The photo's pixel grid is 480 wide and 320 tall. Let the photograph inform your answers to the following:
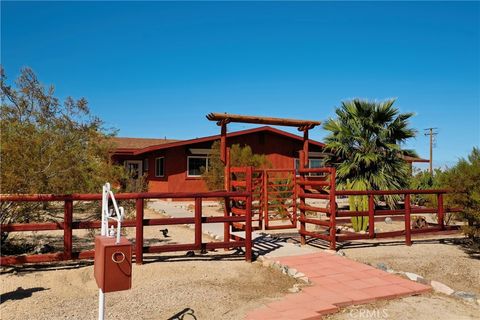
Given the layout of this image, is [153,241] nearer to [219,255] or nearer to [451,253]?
[219,255]

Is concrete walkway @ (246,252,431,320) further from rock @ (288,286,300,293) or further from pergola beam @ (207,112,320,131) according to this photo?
pergola beam @ (207,112,320,131)

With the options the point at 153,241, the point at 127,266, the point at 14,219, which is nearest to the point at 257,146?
the point at 153,241

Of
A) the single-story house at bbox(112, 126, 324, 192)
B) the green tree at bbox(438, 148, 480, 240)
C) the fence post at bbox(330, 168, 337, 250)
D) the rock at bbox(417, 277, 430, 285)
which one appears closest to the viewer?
the rock at bbox(417, 277, 430, 285)

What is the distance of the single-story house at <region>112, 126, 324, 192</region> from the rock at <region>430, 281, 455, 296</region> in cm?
1523

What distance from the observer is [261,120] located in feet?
27.2

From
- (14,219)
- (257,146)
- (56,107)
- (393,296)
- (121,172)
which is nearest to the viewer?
(393,296)

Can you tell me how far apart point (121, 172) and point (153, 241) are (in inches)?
73.9

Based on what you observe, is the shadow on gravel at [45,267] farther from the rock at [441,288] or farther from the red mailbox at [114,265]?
the rock at [441,288]

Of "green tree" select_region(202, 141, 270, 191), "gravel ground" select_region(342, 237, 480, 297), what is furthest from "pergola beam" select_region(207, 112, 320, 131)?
"green tree" select_region(202, 141, 270, 191)

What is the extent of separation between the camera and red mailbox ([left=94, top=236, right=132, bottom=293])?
281 centimetres

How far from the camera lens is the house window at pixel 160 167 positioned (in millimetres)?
21008

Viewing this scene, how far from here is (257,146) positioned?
73.5 feet

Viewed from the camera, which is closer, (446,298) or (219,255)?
(446,298)

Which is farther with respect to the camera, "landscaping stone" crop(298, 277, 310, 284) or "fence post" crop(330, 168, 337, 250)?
"fence post" crop(330, 168, 337, 250)
